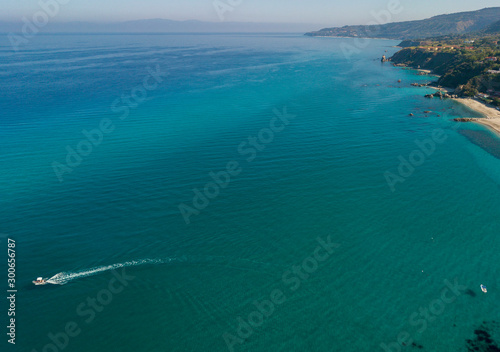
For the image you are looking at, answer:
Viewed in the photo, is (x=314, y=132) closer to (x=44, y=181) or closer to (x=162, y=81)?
(x=44, y=181)

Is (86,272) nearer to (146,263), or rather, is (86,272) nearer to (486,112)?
(146,263)

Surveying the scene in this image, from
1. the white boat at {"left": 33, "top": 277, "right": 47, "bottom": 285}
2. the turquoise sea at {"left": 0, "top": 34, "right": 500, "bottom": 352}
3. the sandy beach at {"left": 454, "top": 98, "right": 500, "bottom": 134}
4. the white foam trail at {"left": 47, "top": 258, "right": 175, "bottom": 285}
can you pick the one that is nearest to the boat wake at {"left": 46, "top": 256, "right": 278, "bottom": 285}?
the white foam trail at {"left": 47, "top": 258, "right": 175, "bottom": 285}

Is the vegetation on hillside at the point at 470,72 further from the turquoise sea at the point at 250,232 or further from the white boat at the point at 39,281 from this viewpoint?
the white boat at the point at 39,281

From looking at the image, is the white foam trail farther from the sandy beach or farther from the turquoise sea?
the sandy beach

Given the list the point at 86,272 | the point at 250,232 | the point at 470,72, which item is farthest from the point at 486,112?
the point at 86,272

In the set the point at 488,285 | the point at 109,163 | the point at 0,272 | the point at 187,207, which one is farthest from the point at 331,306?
the point at 109,163

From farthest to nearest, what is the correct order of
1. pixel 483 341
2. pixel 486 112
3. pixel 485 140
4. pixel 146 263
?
pixel 486 112 < pixel 485 140 < pixel 146 263 < pixel 483 341
